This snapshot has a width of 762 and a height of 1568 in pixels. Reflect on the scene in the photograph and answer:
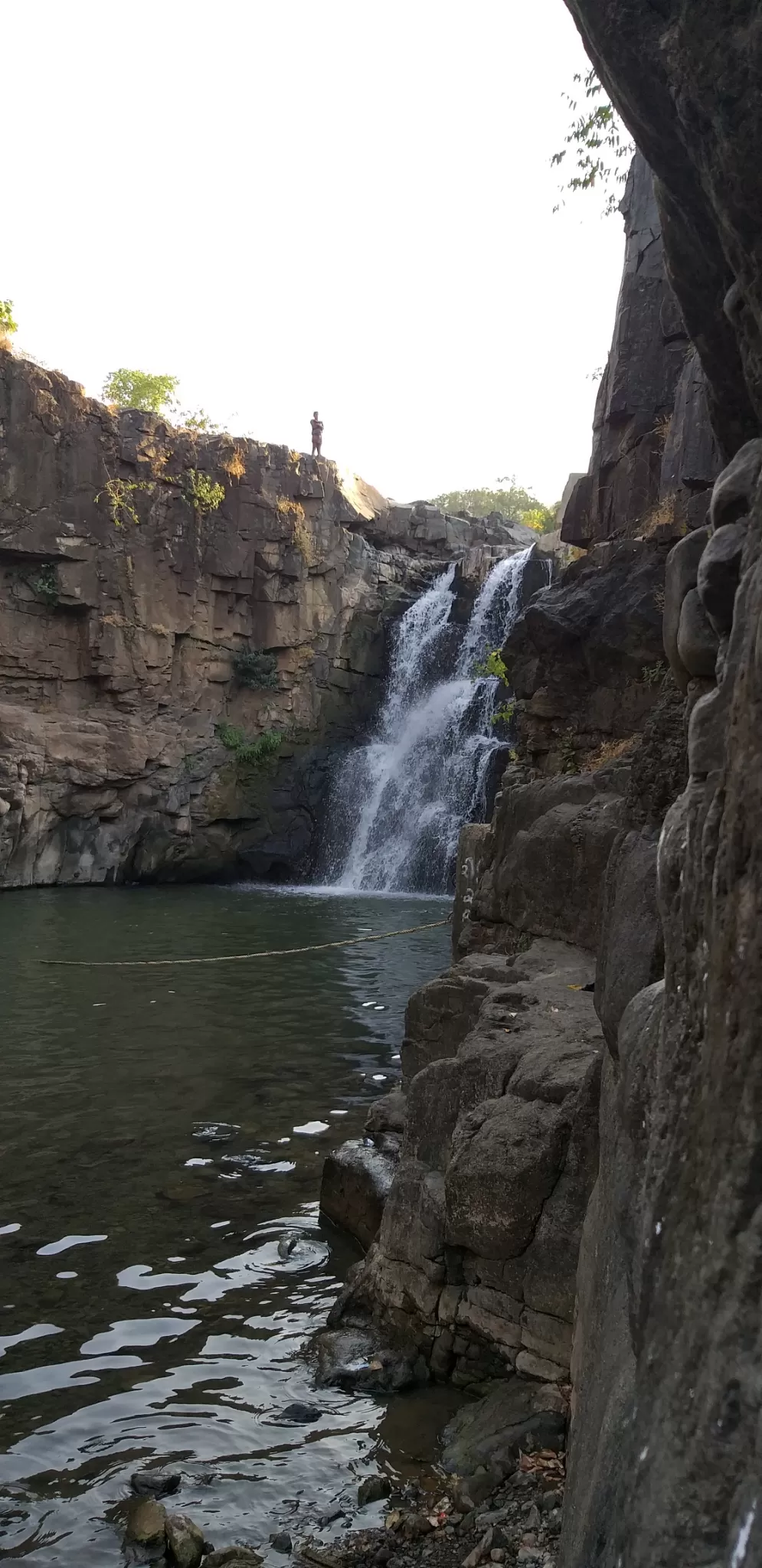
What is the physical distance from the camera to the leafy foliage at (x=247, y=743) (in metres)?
27.2

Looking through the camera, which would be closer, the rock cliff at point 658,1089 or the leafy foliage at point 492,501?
the rock cliff at point 658,1089

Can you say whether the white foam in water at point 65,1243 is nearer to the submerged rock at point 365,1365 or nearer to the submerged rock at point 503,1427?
the submerged rock at point 365,1365

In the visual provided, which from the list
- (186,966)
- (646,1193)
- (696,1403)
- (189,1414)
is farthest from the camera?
(186,966)

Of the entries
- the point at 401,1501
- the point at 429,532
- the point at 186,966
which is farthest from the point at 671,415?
the point at 429,532

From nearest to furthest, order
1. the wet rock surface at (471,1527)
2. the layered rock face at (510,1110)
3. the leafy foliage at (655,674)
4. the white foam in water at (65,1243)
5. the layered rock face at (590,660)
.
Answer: the wet rock surface at (471,1527)
the layered rock face at (510,1110)
the white foam in water at (65,1243)
the leafy foliage at (655,674)
the layered rock face at (590,660)

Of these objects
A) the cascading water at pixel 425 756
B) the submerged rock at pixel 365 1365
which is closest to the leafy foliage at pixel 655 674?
the submerged rock at pixel 365 1365

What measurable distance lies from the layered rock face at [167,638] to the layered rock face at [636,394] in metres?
15.3

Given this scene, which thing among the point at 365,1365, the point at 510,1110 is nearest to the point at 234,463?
the point at 510,1110

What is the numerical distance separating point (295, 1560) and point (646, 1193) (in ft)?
6.86

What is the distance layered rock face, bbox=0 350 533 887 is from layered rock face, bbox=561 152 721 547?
15.3 meters

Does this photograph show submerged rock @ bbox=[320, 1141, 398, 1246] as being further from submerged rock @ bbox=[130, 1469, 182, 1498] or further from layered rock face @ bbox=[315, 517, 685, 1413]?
submerged rock @ bbox=[130, 1469, 182, 1498]

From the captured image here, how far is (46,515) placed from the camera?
24766mm

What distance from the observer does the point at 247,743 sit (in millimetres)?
27484

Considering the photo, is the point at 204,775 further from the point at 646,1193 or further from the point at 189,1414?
the point at 646,1193
